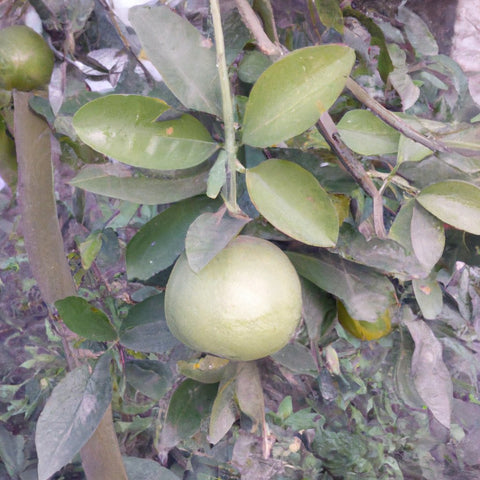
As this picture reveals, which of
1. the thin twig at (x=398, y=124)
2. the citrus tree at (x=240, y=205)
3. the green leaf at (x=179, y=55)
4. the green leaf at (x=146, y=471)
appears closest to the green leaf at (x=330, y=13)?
the citrus tree at (x=240, y=205)

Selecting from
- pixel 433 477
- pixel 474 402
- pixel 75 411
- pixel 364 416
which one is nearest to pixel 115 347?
pixel 75 411

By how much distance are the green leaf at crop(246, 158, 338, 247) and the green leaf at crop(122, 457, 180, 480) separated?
2.63 ft

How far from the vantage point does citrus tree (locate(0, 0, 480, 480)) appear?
18.0 inches

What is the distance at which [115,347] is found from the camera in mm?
730

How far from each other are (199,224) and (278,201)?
8 cm

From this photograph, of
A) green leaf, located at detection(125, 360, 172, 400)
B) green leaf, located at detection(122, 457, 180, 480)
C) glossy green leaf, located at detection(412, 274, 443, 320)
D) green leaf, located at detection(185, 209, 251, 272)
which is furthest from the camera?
green leaf, located at detection(122, 457, 180, 480)

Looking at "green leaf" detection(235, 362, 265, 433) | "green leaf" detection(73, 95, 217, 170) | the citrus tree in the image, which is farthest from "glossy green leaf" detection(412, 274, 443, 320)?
"green leaf" detection(73, 95, 217, 170)

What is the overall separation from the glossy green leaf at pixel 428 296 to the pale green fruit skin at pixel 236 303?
218 millimetres

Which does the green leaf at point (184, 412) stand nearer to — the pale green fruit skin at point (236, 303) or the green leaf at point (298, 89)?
the pale green fruit skin at point (236, 303)

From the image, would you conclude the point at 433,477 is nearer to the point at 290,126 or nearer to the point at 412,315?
the point at 412,315

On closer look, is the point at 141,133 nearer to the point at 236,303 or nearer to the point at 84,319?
the point at 236,303

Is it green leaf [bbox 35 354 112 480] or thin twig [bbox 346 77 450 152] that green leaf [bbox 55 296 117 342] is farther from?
thin twig [bbox 346 77 450 152]

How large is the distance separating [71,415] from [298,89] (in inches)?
18.4

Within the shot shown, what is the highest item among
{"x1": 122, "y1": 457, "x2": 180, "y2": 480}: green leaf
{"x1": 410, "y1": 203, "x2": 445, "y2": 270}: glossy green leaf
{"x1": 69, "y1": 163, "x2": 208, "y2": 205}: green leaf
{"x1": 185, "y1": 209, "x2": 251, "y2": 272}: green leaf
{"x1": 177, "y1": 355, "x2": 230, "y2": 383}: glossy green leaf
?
{"x1": 69, "y1": 163, "x2": 208, "y2": 205}: green leaf
